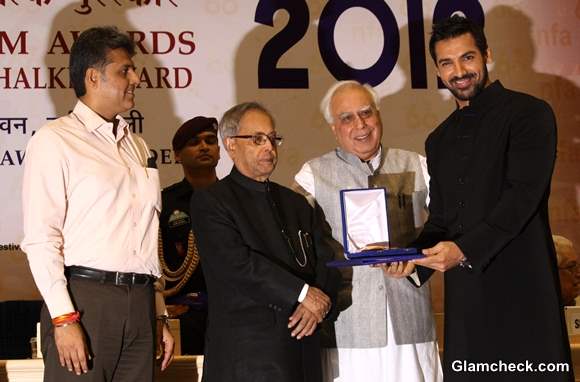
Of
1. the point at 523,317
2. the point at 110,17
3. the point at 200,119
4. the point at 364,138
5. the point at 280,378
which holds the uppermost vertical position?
the point at 110,17

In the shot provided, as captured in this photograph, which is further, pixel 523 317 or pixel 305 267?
pixel 305 267

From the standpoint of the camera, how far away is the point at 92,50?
3.19 meters

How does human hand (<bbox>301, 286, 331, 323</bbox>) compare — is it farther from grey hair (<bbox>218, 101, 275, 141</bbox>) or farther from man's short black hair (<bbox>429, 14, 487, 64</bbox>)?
man's short black hair (<bbox>429, 14, 487, 64</bbox>)

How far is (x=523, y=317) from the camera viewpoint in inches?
113

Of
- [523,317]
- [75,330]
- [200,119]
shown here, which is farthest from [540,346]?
[200,119]

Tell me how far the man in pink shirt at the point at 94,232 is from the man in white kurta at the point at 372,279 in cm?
77

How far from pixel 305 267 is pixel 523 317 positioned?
83cm

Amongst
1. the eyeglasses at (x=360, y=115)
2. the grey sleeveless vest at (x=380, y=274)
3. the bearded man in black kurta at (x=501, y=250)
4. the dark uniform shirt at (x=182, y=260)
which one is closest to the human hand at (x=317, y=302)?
the grey sleeveless vest at (x=380, y=274)

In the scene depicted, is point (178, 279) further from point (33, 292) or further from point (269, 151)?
point (269, 151)

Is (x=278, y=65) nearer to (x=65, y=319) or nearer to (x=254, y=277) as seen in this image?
(x=254, y=277)

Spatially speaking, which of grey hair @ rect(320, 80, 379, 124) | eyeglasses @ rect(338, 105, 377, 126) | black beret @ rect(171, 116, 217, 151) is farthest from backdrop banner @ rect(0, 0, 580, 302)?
eyeglasses @ rect(338, 105, 377, 126)

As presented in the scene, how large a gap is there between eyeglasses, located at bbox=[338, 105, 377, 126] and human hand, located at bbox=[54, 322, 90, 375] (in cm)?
136

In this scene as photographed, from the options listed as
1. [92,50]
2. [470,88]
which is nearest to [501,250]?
[470,88]

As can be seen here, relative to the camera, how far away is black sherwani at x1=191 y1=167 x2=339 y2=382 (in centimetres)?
318
